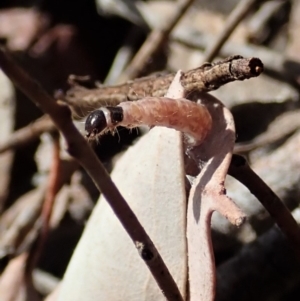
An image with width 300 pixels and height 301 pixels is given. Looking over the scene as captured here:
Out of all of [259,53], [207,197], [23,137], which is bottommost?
[23,137]

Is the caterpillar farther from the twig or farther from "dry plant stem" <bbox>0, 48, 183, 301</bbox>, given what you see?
the twig

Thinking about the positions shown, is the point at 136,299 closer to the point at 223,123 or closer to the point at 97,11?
the point at 223,123

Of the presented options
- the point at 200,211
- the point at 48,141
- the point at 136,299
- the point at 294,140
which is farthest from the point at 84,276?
the point at 48,141

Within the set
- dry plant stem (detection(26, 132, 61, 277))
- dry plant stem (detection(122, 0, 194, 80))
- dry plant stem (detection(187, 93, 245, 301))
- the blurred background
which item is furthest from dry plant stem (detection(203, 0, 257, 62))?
dry plant stem (detection(187, 93, 245, 301))

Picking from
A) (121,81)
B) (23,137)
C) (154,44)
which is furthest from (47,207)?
(154,44)

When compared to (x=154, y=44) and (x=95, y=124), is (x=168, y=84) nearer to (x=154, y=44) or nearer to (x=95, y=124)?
(x=95, y=124)

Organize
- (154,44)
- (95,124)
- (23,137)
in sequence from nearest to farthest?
(95,124) → (23,137) → (154,44)
